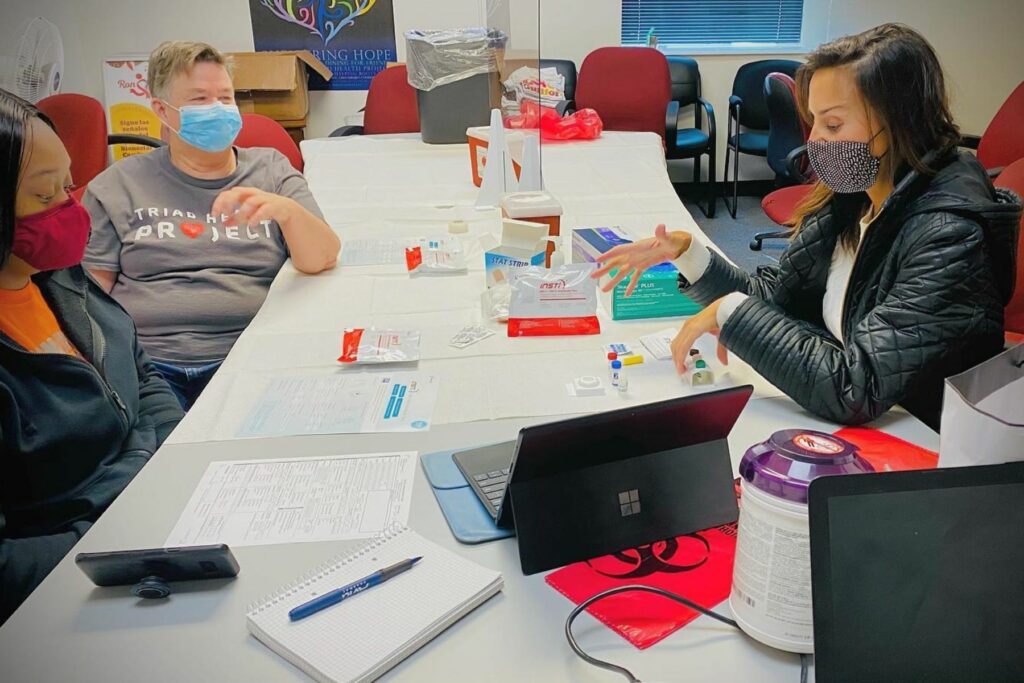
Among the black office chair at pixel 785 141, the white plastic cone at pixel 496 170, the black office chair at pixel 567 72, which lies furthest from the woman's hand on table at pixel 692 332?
the black office chair at pixel 567 72

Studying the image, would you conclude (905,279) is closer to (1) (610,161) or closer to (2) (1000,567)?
(2) (1000,567)

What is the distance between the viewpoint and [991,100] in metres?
5.00

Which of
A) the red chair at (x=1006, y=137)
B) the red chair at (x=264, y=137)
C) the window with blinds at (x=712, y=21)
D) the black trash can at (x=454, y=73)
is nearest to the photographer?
the red chair at (x=264, y=137)

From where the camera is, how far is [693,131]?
186 inches

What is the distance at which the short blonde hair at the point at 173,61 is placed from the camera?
77.4 inches

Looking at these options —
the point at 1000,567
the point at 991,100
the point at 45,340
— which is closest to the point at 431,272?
the point at 45,340

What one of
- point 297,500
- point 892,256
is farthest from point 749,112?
point 297,500

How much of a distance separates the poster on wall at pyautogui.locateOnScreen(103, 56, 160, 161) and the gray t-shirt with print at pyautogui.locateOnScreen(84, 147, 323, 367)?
294cm

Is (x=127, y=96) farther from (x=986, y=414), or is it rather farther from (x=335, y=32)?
(x=986, y=414)

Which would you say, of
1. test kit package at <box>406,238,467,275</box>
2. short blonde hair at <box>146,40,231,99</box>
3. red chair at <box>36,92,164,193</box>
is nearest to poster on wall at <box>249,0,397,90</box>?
red chair at <box>36,92,164,193</box>

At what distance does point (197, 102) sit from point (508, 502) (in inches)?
59.1

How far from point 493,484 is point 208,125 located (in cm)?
134

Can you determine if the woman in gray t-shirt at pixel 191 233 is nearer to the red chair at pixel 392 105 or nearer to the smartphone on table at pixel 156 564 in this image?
the smartphone on table at pixel 156 564

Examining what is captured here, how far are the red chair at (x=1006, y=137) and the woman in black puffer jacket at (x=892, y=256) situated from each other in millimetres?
2076
